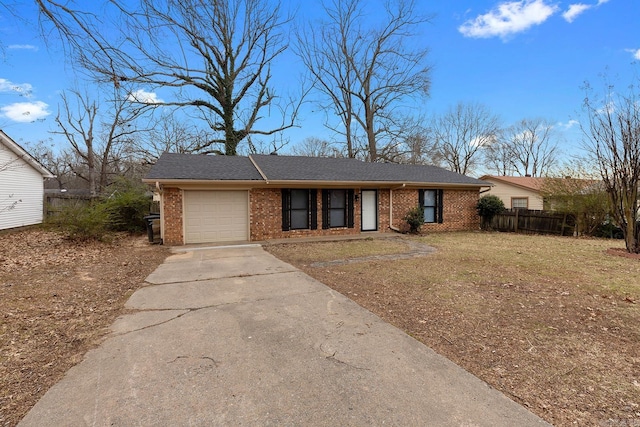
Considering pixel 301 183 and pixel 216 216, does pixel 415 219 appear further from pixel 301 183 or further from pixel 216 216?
pixel 216 216

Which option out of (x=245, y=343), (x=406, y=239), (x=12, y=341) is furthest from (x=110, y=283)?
(x=406, y=239)

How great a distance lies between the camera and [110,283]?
5500 millimetres

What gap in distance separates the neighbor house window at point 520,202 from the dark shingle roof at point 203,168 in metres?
18.8

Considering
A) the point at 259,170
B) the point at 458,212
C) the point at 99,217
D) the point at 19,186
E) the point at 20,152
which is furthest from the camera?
A: the point at 19,186

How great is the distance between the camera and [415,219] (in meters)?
12.2

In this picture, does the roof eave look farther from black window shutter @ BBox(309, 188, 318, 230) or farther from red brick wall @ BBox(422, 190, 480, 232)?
red brick wall @ BBox(422, 190, 480, 232)

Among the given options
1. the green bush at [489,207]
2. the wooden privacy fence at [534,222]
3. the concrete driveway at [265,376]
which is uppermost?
the green bush at [489,207]

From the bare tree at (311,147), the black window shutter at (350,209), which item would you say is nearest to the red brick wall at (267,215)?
the black window shutter at (350,209)

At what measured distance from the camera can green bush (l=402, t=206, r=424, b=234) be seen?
1220 centimetres

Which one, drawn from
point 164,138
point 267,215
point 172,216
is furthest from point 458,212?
point 164,138

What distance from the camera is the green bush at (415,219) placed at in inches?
480

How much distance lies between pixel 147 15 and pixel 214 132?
17.5 meters

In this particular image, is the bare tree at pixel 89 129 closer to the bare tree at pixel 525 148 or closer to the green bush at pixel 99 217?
the green bush at pixel 99 217

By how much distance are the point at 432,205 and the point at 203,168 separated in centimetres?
933
